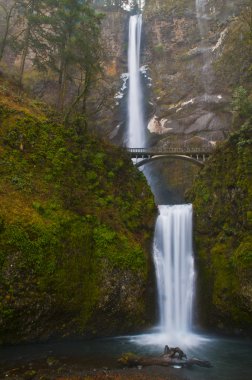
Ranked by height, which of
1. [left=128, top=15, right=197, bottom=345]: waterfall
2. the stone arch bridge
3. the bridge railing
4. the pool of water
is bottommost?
the pool of water

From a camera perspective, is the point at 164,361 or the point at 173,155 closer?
the point at 164,361

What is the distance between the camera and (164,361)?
11.8 m

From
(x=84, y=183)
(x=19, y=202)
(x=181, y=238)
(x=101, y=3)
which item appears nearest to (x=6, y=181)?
(x=19, y=202)

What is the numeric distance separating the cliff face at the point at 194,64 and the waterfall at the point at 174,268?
62.0ft

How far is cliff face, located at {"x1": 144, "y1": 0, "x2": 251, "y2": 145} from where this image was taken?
37438 millimetres

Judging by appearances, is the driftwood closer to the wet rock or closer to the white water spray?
the wet rock

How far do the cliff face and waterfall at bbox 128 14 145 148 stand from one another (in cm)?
132

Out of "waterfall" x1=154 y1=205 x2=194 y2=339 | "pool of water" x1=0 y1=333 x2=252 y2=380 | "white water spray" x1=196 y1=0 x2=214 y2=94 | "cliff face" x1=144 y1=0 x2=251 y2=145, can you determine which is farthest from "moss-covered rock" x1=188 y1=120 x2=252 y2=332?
"white water spray" x1=196 y1=0 x2=214 y2=94

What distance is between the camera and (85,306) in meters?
14.8

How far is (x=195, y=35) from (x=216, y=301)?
39.9 metres

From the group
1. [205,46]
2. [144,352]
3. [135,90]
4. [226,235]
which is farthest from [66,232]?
[205,46]

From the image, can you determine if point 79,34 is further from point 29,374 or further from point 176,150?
point 29,374

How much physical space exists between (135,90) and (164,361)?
36.6 m

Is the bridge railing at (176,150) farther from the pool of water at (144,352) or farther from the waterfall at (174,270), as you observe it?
the pool of water at (144,352)
